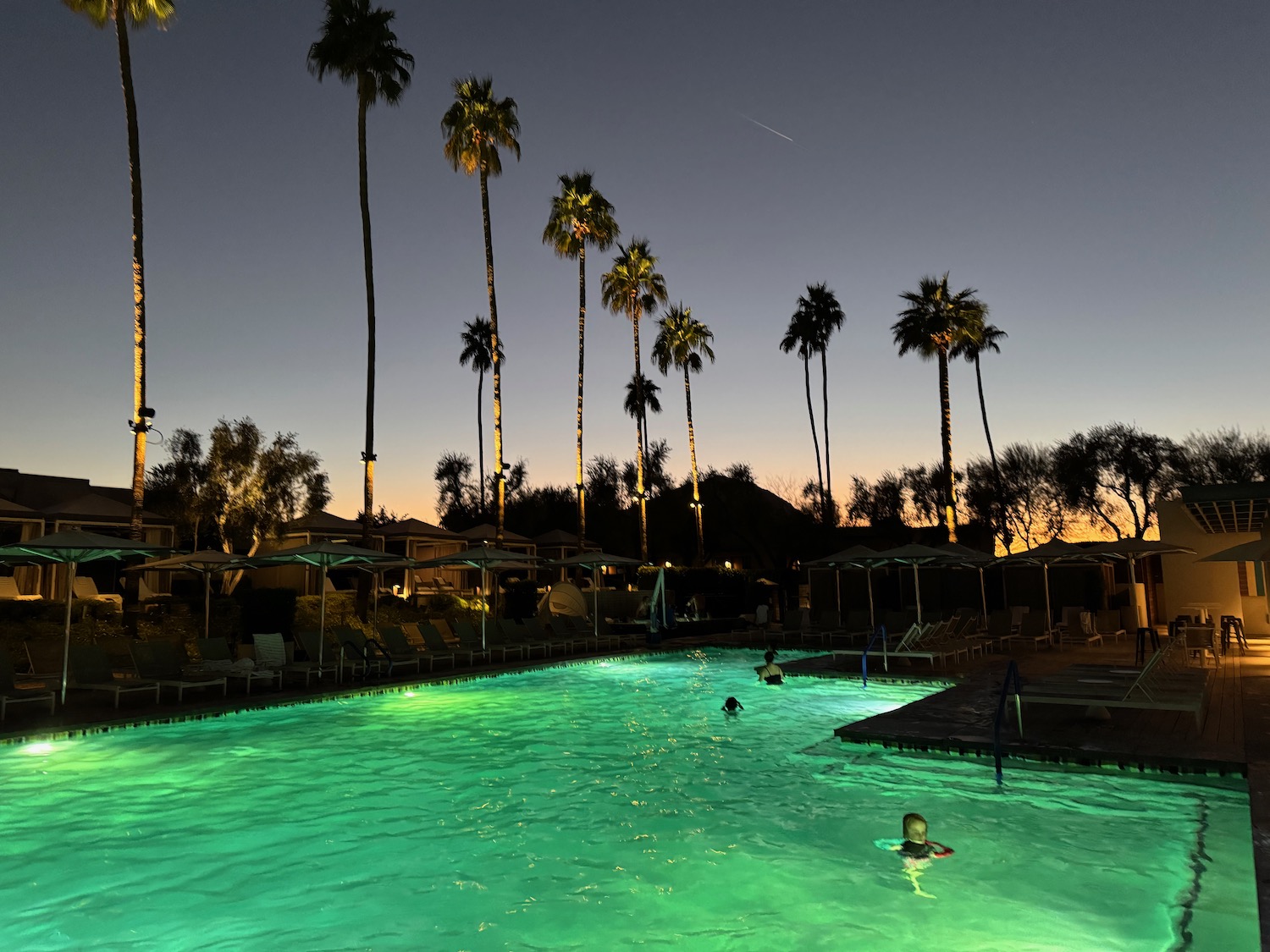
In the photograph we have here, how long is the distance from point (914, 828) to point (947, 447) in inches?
996

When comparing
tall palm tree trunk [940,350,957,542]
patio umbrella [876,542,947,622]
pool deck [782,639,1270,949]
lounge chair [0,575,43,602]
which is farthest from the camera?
tall palm tree trunk [940,350,957,542]

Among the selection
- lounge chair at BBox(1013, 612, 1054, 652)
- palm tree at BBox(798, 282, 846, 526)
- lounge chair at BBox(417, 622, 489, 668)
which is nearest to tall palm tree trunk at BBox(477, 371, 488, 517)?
palm tree at BBox(798, 282, 846, 526)

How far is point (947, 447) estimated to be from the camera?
28906mm

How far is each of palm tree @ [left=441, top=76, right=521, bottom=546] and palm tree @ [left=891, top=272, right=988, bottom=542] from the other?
15721 mm

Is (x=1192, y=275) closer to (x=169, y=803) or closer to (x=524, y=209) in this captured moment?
(x=524, y=209)

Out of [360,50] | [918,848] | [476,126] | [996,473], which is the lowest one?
[918,848]

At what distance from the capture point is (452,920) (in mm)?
4891

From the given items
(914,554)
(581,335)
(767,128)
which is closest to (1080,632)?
(914,554)

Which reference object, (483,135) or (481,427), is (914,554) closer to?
(483,135)

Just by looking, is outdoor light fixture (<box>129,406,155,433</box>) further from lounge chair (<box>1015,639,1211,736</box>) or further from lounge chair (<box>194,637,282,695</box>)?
lounge chair (<box>1015,639,1211,736</box>)

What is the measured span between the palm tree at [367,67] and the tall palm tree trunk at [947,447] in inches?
774

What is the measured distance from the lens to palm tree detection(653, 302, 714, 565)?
131ft

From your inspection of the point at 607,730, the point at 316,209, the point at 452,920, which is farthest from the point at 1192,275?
the point at 452,920

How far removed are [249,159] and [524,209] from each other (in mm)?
10284
